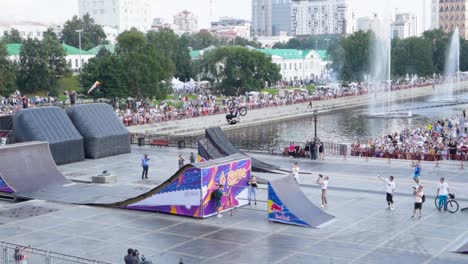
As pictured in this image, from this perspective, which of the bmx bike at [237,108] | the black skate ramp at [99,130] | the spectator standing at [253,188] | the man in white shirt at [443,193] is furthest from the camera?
the bmx bike at [237,108]

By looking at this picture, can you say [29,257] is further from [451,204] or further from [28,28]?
[28,28]

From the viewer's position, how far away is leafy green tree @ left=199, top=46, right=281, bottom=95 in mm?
85812

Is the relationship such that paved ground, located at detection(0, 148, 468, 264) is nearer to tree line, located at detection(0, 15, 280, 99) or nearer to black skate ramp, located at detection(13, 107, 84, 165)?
black skate ramp, located at detection(13, 107, 84, 165)

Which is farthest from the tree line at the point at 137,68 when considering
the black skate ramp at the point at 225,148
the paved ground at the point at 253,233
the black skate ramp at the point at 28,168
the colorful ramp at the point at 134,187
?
the paved ground at the point at 253,233

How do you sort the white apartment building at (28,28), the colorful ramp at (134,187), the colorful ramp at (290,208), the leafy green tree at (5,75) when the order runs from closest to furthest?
the colorful ramp at (290,208) < the colorful ramp at (134,187) < the leafy green tree at (5,75) < the white apartment building at (28,28)

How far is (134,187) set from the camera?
30469 millimetres

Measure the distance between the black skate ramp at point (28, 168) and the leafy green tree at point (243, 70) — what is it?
183 ft

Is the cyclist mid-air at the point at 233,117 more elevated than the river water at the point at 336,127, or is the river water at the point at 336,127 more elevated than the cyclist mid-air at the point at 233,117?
the cyclist mid-air at the point at 233,117

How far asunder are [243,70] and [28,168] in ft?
190

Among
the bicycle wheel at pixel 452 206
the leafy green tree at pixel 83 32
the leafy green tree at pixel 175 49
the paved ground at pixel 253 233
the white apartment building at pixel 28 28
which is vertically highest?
the white apartment building at pixel 28 28

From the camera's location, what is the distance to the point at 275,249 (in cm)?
2012

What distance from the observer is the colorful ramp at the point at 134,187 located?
24.1 metres

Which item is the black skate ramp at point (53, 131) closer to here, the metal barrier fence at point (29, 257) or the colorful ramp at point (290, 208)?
the metal barrier fence at point (29, 257)

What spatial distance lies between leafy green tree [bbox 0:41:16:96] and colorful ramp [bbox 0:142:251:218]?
40.4m
